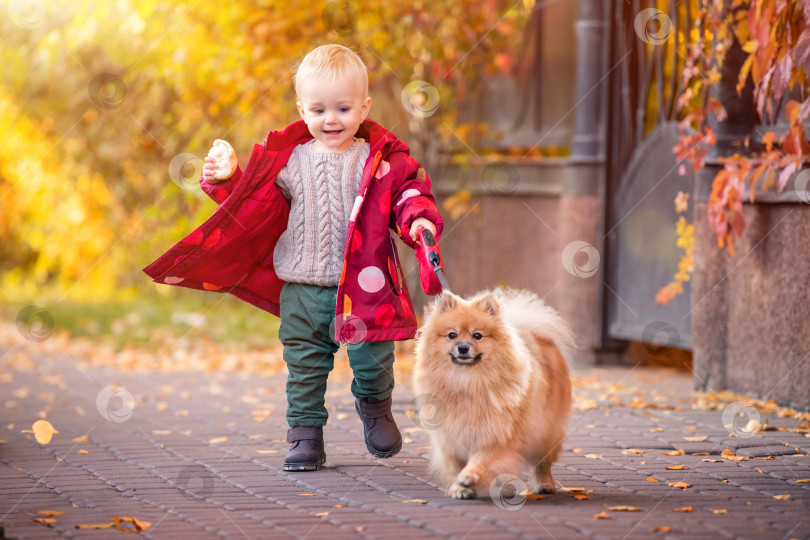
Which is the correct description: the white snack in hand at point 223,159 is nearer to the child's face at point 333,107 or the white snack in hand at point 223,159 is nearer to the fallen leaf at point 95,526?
the child's face at point 333,107

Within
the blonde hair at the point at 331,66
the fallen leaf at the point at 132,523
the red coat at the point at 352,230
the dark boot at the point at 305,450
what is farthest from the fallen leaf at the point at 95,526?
the blonde hair at the point at 331,66

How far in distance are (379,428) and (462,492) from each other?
2.81ft

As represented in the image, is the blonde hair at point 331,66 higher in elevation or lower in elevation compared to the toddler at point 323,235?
higher

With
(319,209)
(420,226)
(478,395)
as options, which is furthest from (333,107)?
(478,395)

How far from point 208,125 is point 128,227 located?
136 inches

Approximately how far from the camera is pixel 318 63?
14.7ft

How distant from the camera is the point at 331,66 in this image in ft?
14.6

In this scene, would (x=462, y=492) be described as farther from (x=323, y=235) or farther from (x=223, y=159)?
(x=223, y=159)

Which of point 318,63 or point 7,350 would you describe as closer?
point 318,63

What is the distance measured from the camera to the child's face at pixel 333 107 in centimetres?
445

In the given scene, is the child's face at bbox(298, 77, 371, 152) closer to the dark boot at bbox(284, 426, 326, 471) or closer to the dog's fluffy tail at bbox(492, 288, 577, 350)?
the dog's fluffy tail at bbox(492, 288, 577, 350)

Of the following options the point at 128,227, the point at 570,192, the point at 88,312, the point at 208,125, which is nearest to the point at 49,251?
the point at 128,227

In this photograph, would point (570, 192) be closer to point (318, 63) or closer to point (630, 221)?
point (630, 221)

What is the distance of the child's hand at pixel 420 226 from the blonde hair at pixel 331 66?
0.68m
